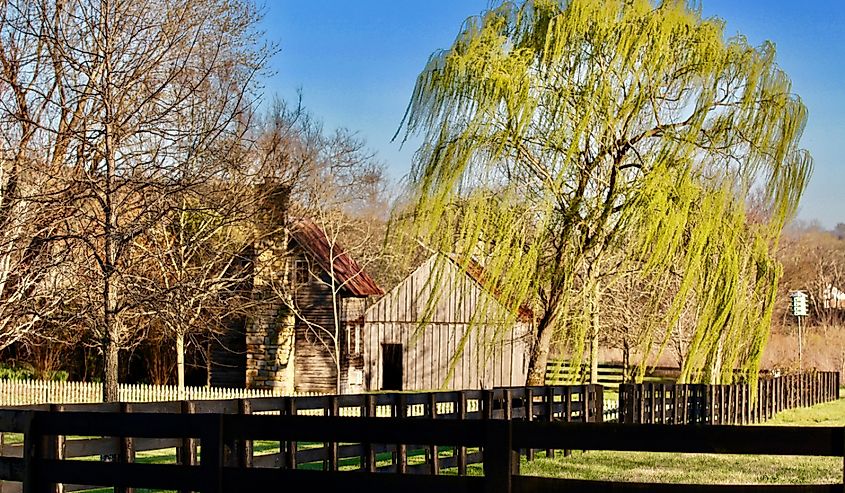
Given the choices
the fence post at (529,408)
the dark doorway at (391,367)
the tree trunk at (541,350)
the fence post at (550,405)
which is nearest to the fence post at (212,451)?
the fence post at (529,408)

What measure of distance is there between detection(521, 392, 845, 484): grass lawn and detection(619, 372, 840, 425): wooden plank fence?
2519 millimetres

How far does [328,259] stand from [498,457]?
3495cm

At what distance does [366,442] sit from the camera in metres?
6.19

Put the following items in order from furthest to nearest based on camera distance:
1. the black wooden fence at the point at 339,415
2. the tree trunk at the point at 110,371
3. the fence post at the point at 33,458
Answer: the tree trunk at the point at 110,371, the black wooden fence at the point at 339,415, the fence post at the point at 33,458

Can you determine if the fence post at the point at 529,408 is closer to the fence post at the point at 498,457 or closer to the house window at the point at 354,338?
the fence post at the point at 498,457


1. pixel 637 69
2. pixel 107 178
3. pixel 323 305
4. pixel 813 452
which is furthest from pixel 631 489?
pixel 323 305

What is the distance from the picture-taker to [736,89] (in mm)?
17938

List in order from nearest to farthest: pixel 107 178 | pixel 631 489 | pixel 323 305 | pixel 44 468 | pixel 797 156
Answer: pixel 631 489, pixel 44 468, pixel 107 178, pixel 797 156, pixel 323 305

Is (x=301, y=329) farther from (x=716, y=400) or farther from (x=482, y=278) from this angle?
(x=482, y=278)

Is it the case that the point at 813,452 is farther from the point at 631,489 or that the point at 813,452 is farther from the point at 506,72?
the point at 506,72

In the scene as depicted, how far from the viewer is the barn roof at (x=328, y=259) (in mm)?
40125

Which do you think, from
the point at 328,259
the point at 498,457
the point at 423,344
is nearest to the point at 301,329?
the point at 328,259

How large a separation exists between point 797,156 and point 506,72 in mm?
4880

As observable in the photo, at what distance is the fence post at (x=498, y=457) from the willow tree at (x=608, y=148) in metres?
11.9
